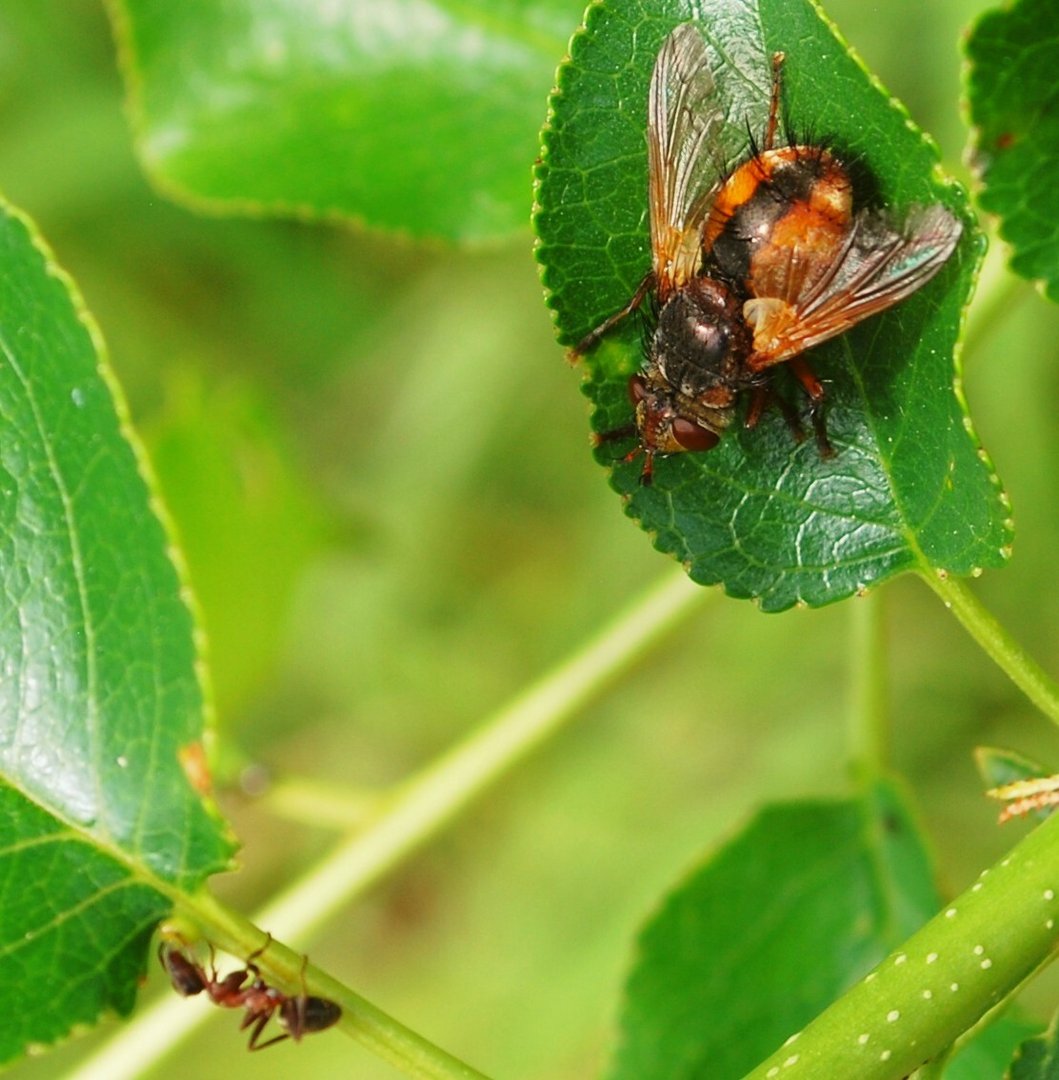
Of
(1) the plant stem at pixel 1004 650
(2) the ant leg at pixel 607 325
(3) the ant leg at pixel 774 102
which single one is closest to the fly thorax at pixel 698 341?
(2) the ant leg at pixel 607 325

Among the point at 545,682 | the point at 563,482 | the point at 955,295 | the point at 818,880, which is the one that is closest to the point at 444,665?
the point at 563,482

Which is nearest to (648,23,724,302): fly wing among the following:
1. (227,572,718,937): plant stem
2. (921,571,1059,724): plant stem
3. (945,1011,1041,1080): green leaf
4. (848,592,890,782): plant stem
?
(921,571,1059,724): plant stem

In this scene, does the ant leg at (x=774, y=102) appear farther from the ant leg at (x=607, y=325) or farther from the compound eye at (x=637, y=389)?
the compound eye at (x=637, y=389)

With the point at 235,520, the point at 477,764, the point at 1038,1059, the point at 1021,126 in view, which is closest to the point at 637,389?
the point at 1021,126

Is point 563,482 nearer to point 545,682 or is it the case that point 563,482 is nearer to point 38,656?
point 545,682

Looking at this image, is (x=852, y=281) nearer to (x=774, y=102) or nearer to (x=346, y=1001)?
(x=774, y=102)

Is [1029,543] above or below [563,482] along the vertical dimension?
below
